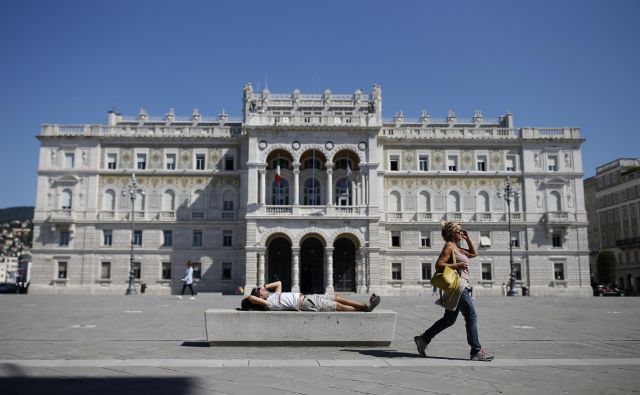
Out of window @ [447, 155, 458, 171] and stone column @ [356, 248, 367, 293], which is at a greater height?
window @ [447, 155, 458, 171]

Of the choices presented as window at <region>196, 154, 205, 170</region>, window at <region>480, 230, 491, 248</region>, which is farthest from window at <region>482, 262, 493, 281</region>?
window at <region>196, 154, 205, 170</region>

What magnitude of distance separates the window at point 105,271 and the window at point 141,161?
949 cm

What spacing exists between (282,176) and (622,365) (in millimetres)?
44023

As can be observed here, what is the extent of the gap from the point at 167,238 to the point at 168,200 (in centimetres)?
362

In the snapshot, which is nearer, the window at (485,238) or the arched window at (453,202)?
the window at (485,238)

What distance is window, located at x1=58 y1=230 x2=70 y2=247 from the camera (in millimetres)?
52000

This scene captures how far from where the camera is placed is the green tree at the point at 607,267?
6669cm

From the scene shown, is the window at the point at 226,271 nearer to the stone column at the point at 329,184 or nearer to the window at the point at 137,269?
the window at the point at 137,269

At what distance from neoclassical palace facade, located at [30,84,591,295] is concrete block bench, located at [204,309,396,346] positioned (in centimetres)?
3892

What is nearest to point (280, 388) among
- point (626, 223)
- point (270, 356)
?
point (270, 356)

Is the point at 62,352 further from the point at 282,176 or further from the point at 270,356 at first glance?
the point at 282,176

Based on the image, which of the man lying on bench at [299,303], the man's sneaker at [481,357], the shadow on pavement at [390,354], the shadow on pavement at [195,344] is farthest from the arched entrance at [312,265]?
the man's sneaker at [481,357]

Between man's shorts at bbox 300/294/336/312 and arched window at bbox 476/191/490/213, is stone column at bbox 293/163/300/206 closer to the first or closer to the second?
arched window at bbox 476/191/490/213

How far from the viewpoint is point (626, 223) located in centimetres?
6825
